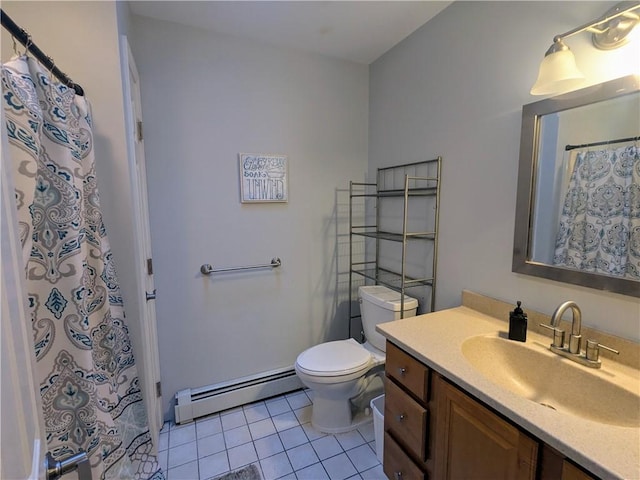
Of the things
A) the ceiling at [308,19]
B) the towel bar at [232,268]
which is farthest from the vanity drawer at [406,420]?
the ceiling at [308,19]

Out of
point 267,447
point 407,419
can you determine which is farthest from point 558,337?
point 267,447

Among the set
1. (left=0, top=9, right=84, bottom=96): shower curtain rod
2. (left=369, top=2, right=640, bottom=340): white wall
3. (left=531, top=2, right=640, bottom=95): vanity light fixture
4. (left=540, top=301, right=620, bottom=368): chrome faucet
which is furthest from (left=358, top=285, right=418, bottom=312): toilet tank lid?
(left=0, top=9, right=84, bottom=96): shower curtain rod

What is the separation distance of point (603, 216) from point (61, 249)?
5.96ft

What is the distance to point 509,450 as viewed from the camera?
33.4 inches

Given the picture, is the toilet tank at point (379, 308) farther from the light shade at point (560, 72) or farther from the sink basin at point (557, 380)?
the light shade at point (560, 72)

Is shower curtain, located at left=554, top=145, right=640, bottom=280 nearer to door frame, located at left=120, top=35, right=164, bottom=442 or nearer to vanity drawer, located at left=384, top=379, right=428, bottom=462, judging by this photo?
vanity drawer, located at left=384, top=379, right=428, bottom=462

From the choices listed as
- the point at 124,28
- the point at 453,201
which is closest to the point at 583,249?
the point at 453,201

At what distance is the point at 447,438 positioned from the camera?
3.50 feet

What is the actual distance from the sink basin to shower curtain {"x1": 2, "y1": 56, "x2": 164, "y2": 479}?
1.34 m

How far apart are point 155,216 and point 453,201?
1704 mm

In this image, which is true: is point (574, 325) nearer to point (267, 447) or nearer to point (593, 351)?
point (593, 351)

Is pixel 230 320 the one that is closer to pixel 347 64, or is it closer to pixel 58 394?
pixel 58 394

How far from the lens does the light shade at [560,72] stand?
104cm

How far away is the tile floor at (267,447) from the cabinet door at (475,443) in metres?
0.68
